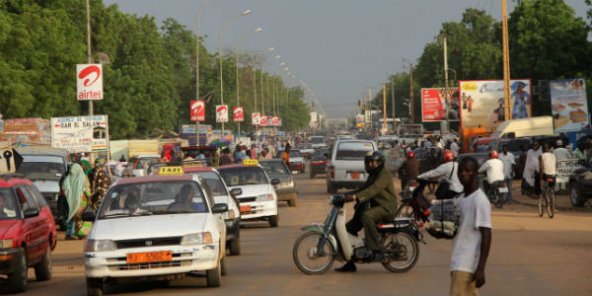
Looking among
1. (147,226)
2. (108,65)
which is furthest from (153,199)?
(108,65)

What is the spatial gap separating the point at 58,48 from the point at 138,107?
2915cm

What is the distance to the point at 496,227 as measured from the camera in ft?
88.3

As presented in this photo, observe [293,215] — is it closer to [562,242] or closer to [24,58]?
[562,242]

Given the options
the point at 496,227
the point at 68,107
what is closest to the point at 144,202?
the point at 496,227

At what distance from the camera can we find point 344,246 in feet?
55.1

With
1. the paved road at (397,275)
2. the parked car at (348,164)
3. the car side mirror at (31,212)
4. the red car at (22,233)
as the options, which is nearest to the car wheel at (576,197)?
the paved road at (397,275)

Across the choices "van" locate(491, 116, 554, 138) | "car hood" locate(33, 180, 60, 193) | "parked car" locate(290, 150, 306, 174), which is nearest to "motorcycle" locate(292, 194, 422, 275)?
"car hood" locate(33, 180, 60, 193)

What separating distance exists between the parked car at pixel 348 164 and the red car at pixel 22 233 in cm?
2506

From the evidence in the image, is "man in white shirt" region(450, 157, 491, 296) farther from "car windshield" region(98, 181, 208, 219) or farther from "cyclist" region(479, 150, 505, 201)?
"cyclist" region(479, 150, 505, 201)

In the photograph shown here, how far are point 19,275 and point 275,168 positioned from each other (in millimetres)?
21826

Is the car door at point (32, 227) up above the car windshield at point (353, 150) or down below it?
below

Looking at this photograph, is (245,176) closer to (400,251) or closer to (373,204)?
(373,204)

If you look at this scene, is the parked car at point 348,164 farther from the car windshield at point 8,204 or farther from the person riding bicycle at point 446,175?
the car windshield at point 8,204

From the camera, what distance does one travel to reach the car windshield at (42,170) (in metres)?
31.0
